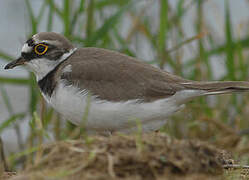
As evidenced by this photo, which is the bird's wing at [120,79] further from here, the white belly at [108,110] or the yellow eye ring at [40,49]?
the yellow eye ring at [40,49]

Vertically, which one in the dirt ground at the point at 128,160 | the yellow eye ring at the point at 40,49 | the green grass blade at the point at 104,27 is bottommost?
the dirt ground at the point at 128,160

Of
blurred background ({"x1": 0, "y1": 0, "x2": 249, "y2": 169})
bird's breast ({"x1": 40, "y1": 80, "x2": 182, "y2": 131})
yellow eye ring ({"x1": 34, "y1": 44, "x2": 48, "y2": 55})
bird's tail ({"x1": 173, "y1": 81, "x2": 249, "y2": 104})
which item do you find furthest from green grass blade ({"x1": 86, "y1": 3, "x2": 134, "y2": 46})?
bird's tail ({"x1": 173, "y1": 81, "x2": 249, "y2": 104})

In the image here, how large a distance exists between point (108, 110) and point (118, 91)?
207 mm

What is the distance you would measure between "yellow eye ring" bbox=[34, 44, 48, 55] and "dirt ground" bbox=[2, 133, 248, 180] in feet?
6.52

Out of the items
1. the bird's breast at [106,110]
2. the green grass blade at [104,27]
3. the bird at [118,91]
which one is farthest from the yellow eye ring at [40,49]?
the green grass blade at [104,27]

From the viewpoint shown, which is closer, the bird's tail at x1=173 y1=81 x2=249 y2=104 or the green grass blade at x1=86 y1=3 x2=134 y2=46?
the bird's tail at x1=173 y1=81 x2=249 y2=104

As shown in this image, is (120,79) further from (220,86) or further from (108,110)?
(220,86)

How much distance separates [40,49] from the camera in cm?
502

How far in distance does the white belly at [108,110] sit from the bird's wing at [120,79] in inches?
2.4

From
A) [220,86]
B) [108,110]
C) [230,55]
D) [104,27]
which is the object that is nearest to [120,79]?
[108,110]

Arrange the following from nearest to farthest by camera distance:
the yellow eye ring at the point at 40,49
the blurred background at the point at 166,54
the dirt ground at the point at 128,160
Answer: the dirt ground at the point at 128,160
the yellow eye ring at the point at 40,49
the blurred background at the point at 166,54

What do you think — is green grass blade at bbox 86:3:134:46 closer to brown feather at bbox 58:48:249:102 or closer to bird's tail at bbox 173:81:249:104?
brown feather at bbox 58:48:249:102

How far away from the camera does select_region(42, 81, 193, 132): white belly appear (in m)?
4.57

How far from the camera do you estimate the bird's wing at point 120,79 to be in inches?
183
